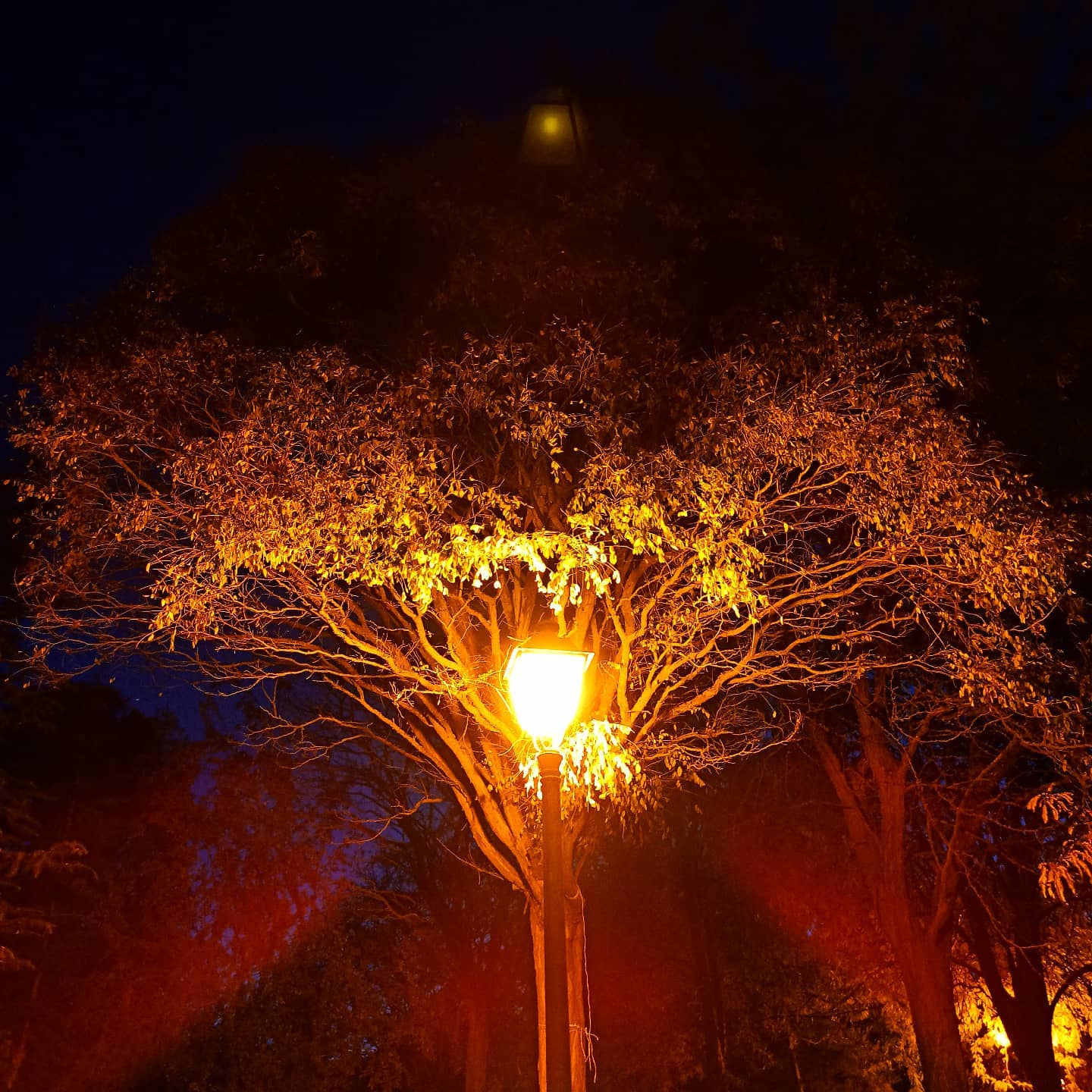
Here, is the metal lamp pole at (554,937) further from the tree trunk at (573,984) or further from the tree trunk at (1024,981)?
the tree trunk at (1024,981)

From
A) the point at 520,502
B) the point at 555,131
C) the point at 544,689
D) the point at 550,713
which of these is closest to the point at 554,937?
the point at 550,713

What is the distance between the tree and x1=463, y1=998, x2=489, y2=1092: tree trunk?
1338 centimetres

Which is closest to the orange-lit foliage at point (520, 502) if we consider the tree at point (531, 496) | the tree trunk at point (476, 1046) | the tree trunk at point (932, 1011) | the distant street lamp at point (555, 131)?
the tree at point (531, 496)

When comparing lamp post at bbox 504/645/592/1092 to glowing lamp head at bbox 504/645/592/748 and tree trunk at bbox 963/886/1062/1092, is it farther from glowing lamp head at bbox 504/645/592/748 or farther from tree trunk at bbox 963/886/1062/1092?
tree trunk at bbox 963/886/1062/1092

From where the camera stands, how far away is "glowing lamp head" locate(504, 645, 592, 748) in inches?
221

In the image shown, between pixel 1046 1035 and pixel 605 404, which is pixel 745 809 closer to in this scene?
pixel 1046 1035

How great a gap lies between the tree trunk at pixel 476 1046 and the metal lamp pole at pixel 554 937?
19042 millimetres

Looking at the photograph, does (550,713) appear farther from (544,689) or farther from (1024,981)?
(1024,981)

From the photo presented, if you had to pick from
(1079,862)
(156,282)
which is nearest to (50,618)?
(156,282)

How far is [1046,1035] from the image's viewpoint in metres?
15.9

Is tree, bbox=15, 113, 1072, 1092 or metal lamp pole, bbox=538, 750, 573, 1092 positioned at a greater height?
tree, bbox=15, 113, 1072, 1092

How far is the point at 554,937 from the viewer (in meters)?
5.30

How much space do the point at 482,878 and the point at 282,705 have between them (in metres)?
9.01

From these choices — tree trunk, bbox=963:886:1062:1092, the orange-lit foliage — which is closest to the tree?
the orange-lit foliage
